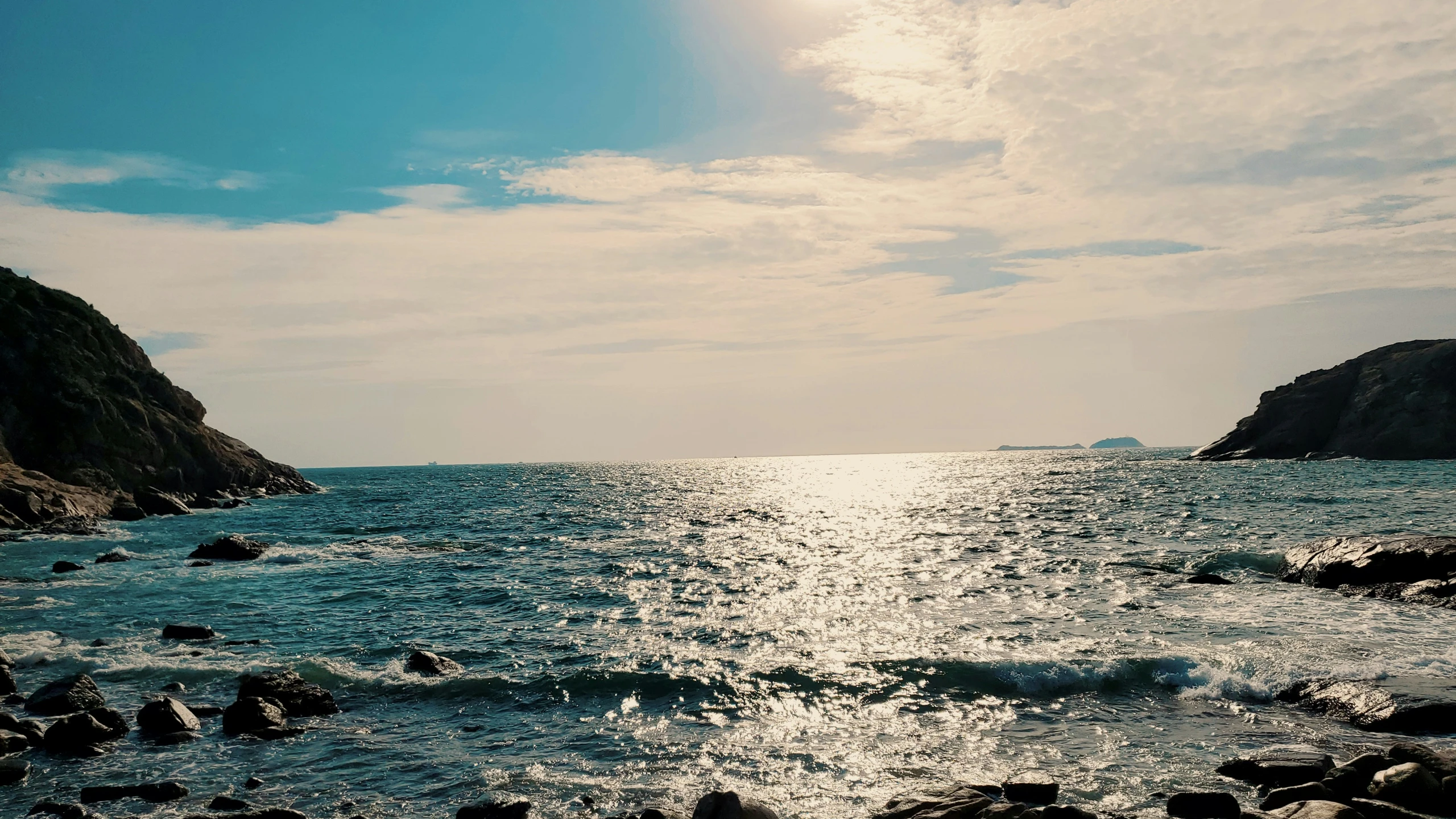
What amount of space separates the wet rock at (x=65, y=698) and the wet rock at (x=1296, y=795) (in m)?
21.6

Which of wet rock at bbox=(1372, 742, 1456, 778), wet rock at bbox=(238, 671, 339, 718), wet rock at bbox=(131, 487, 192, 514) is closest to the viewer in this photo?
wet rock at bbox=(1372, 742, 1456, 778)

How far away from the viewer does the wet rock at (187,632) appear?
81.1 ft

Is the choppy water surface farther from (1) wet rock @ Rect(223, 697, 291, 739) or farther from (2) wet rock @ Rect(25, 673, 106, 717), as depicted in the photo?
(2) wet rock @ Rect(25, 673, 106, 717)

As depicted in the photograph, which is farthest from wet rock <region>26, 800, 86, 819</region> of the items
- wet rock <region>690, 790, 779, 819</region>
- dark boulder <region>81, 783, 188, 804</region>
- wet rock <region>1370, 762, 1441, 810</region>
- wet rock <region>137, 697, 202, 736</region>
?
wet rock <region>1370, 762, 1441, 810</region>

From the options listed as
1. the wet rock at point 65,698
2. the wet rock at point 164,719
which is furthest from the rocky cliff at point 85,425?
the wet rock at point 164,719

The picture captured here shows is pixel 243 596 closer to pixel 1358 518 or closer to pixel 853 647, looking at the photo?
pixel 853 647

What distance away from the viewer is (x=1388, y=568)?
27.7 m

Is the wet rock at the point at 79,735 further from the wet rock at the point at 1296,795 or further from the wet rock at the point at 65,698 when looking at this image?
the wet rock at the point at 1296,795

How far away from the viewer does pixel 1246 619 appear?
24406 millimetres

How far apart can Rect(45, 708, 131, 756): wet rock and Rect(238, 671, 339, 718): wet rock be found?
7.80ft

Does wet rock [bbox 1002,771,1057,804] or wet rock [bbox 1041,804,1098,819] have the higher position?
wet rock [bbox 1041,804,1098,819]

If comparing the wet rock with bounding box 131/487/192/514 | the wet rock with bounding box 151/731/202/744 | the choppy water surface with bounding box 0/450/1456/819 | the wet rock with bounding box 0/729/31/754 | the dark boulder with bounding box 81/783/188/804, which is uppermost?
the wet rock with bounding box 131/487/192/514

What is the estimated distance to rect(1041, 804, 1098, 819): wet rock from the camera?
36.4 feet

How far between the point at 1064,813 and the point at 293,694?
1566 centimetres
